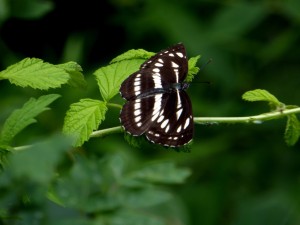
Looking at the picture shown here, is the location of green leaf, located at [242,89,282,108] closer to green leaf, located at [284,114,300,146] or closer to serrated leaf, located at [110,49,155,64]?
green leaf, located at [284,114,300,146]

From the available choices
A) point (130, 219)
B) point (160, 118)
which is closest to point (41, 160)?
point (130, 219)

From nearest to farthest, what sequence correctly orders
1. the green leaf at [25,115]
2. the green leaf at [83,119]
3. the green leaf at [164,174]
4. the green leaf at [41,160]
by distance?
1. the green leaf at [41,160]
2. the green leaf at [164,174]
3. the green leaf at [25,115]
4. the green leaf at [83,119]

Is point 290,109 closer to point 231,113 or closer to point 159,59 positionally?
point 159,59

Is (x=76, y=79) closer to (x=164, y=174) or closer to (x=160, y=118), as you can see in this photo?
(x=160, y=118)

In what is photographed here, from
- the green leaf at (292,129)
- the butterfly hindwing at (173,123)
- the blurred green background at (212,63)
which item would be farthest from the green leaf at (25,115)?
the blurred green background at (212,63)

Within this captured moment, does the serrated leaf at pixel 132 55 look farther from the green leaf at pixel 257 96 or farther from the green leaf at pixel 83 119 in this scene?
the green leaf at pixel 257 96

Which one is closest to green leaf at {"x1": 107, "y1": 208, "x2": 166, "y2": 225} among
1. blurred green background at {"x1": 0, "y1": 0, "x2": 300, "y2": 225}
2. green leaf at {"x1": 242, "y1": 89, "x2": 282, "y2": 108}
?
green leaf at {"x1": 242, "y1": 89, "x2": 282, "y2": 108}
